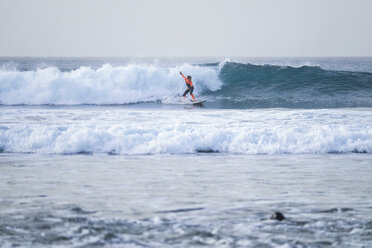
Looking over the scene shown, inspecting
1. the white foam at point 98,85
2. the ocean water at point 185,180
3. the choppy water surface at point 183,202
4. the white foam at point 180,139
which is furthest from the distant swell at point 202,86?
the choppy water surface at point 183,202

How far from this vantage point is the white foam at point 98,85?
19266mm

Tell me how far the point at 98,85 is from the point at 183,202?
16.2m

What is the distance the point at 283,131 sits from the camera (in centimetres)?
935

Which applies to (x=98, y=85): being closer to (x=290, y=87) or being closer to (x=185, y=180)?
(x=290, y=87)

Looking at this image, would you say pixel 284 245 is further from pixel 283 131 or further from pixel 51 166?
pixel 283 131

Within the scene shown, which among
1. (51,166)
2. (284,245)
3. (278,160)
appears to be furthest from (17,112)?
(284,245)

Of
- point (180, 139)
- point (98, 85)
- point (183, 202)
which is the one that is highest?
point (98, 85)

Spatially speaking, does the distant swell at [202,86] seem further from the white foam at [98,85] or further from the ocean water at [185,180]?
the ocean water at [185,180]

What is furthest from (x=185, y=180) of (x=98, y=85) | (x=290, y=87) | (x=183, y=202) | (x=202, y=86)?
(x=290, y=87)

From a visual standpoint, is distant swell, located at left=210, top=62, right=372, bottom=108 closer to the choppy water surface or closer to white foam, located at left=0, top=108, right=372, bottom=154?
white foam, located at left=0, top=108, right=372, bottom=154

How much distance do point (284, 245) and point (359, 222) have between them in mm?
1023

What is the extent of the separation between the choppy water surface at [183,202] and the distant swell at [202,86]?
1063 cm

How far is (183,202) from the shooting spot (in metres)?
4.98

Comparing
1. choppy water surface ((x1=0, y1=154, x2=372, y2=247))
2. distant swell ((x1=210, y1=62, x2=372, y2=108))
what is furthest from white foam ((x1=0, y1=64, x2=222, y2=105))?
choppy water surface ((x1=0, y1=154, x2=372, y2=247))
